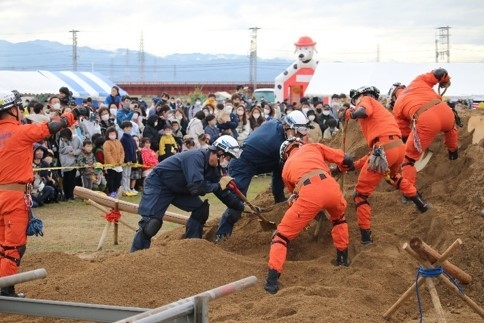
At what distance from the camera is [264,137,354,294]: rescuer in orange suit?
841 cm

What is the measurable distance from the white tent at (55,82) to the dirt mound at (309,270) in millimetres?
17069

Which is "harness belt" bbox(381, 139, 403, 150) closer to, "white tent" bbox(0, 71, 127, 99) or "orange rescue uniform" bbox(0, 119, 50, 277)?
"orange rescue uniform" bbox(0, 119, 50, 277)

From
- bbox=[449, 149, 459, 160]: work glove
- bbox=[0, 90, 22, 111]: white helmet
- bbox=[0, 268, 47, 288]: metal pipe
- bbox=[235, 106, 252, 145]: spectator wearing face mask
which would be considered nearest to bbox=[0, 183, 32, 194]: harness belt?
bbox=[0, 90, 22, 111]: white helmet

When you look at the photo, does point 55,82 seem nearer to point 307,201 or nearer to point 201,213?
point 201,213

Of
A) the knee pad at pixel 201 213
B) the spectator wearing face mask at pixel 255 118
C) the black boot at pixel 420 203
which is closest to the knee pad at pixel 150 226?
the knee pad at pixel 201 213

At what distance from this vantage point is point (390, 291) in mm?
8375

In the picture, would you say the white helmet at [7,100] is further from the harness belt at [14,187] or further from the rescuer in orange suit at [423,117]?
the rescuer in orange suit at [423,117]

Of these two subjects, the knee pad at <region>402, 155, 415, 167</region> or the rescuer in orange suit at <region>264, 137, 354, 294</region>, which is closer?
the rescuer in orange suit at <region>264, 137, 354, 294</region>

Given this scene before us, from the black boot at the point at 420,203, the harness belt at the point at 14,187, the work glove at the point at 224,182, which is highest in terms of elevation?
the harness belt at the point at 14,187

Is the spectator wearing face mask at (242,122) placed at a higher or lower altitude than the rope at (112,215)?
higher

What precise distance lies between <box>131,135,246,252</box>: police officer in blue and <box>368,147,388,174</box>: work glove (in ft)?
5.49

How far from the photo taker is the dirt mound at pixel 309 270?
7.73 meters

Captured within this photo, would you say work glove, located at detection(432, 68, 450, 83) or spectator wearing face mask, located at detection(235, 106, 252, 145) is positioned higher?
work glove, located at detection(432, 68, 450, 83)

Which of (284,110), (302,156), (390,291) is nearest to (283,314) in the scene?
(390,291)
